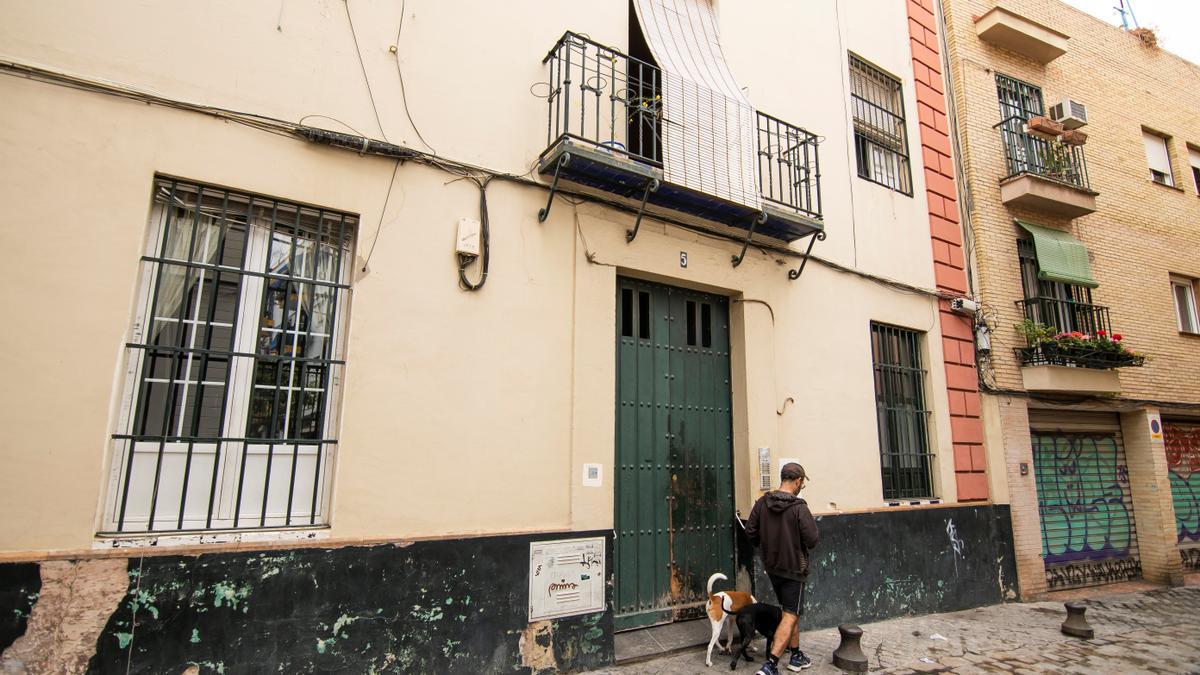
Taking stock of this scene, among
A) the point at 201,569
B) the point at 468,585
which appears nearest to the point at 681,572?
the point at 468,585

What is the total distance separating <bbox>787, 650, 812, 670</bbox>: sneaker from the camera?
4.93m

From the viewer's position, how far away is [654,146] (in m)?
5.36

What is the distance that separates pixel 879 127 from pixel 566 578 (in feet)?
23.3

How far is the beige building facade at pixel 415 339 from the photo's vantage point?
3.56 m

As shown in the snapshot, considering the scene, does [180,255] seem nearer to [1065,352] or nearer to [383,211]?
[383,211]

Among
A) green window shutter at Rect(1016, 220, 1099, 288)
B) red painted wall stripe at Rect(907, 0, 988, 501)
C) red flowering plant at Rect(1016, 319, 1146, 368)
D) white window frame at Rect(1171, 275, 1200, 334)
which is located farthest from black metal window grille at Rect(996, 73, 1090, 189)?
white window frame at Rect(1171, 275, 1200, 334)

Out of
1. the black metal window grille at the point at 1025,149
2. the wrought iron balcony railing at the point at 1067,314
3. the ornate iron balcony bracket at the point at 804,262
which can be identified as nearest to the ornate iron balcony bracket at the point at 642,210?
the ornate iron balcony bracket at the point at 804,262

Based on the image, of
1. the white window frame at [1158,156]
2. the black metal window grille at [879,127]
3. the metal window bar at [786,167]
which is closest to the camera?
the metal window bar at [786,167]

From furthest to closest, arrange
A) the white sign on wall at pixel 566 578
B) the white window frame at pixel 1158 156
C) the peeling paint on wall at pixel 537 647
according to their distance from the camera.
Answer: the white window frame at pixel 1158 156
the white sign on wall at pixel 566 578
the peeling paint on wall at pixel 537 647

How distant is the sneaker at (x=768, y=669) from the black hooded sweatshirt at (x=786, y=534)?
0.63 meters

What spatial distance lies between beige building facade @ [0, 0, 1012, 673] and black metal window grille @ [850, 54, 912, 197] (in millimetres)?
1361

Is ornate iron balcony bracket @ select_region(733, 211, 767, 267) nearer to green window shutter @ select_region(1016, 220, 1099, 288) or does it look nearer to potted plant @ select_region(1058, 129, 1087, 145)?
green window shutter @ select_region(1016, 220, 1099, 288)

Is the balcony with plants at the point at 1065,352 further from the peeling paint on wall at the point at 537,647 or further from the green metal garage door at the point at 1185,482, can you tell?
the peeling paint on wall at the point at 537,647

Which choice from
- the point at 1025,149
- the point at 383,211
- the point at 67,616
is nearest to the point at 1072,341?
the point at 1025,149
